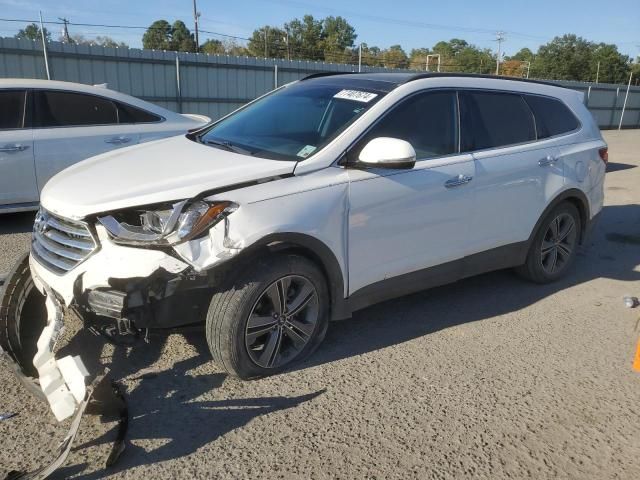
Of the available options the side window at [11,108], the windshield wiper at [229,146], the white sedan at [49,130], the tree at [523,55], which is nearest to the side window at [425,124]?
the windshield wiper at [229,146]

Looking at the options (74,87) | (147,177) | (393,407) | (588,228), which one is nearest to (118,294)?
(147,177)

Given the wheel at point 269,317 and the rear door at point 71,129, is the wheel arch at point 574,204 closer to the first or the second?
the wheel at point 269,317

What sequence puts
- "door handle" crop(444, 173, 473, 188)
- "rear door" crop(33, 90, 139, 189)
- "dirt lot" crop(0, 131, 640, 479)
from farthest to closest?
"rear door" crop(33, 90, 139, 189) → "door handle" crop(444, 173, 473, 188) → "dirt lot" crop(0, 131, 640, 479)

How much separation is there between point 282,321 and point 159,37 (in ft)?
297

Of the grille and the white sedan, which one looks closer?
the grille

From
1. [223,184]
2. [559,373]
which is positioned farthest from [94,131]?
[559,373]

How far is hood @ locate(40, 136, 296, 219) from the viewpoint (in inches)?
116

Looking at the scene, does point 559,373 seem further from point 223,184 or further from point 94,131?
point 94,131

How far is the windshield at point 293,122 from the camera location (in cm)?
356

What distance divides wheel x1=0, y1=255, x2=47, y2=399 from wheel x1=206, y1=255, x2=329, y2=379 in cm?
96

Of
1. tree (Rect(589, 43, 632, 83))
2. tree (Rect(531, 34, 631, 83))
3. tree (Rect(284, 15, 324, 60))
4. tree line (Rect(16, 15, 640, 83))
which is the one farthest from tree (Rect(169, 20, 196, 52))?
tree (Rect(589, 43, 632, 83))

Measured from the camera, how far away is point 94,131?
6.44m

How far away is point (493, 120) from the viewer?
436 centimetres

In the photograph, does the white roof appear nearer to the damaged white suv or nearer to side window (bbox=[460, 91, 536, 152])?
the damaged white suv
